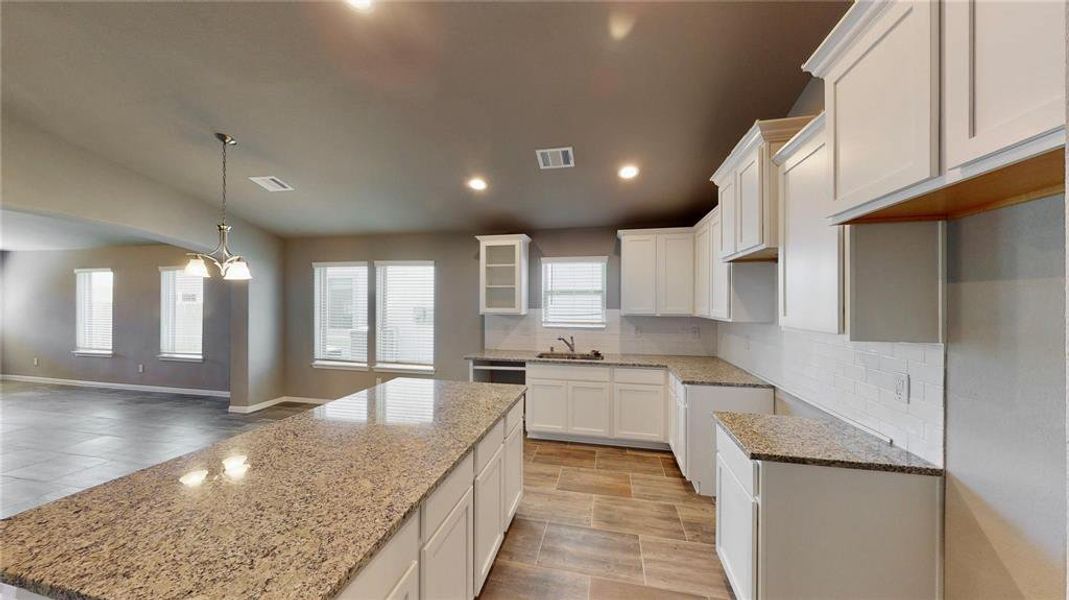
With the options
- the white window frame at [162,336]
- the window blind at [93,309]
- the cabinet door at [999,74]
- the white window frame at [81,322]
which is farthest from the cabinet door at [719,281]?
the window blind at [93,309]

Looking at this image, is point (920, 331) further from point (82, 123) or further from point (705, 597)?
point (82, 123)

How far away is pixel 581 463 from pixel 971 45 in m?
3.45

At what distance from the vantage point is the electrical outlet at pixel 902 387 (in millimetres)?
1496

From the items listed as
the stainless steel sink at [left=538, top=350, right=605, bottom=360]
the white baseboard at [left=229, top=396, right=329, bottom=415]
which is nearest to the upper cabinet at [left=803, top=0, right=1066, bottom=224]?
the stainless steel sink at [left=538, top=350, right=605, bottom=360]

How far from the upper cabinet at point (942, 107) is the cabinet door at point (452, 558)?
5.98 feet

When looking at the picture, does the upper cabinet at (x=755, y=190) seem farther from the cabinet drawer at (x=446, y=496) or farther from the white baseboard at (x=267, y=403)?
the white baseboard at (x=267, y=403)

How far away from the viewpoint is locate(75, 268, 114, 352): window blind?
6.57m

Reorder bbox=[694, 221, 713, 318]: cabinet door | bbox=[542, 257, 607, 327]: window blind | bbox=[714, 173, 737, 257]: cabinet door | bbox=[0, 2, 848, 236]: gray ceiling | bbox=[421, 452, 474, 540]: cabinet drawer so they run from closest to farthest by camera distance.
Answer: bbox=[421, 452, 474, 540]: cabinet drawer < bbox=[0, 2, 848, 236]: gray ceiling < bbox=[714, 173, 737, 257]: cabinet door < bbox=[694, 221, 713, 318]: cabinet door < bbox=[542, 257, 607, 327]: window blind

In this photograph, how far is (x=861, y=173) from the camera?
1.18m

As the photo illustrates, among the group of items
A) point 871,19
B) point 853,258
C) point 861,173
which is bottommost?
point 853,258

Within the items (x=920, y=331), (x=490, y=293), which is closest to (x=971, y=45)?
(x=920, y=331)

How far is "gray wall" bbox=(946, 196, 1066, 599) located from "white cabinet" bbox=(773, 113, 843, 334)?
0.34 m

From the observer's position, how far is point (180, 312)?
6238 mm

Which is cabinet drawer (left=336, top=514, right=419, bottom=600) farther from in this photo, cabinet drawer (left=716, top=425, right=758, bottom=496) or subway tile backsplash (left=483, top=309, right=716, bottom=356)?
subway tile backsplash (left=483, top=309, right=716, bottom=356)
